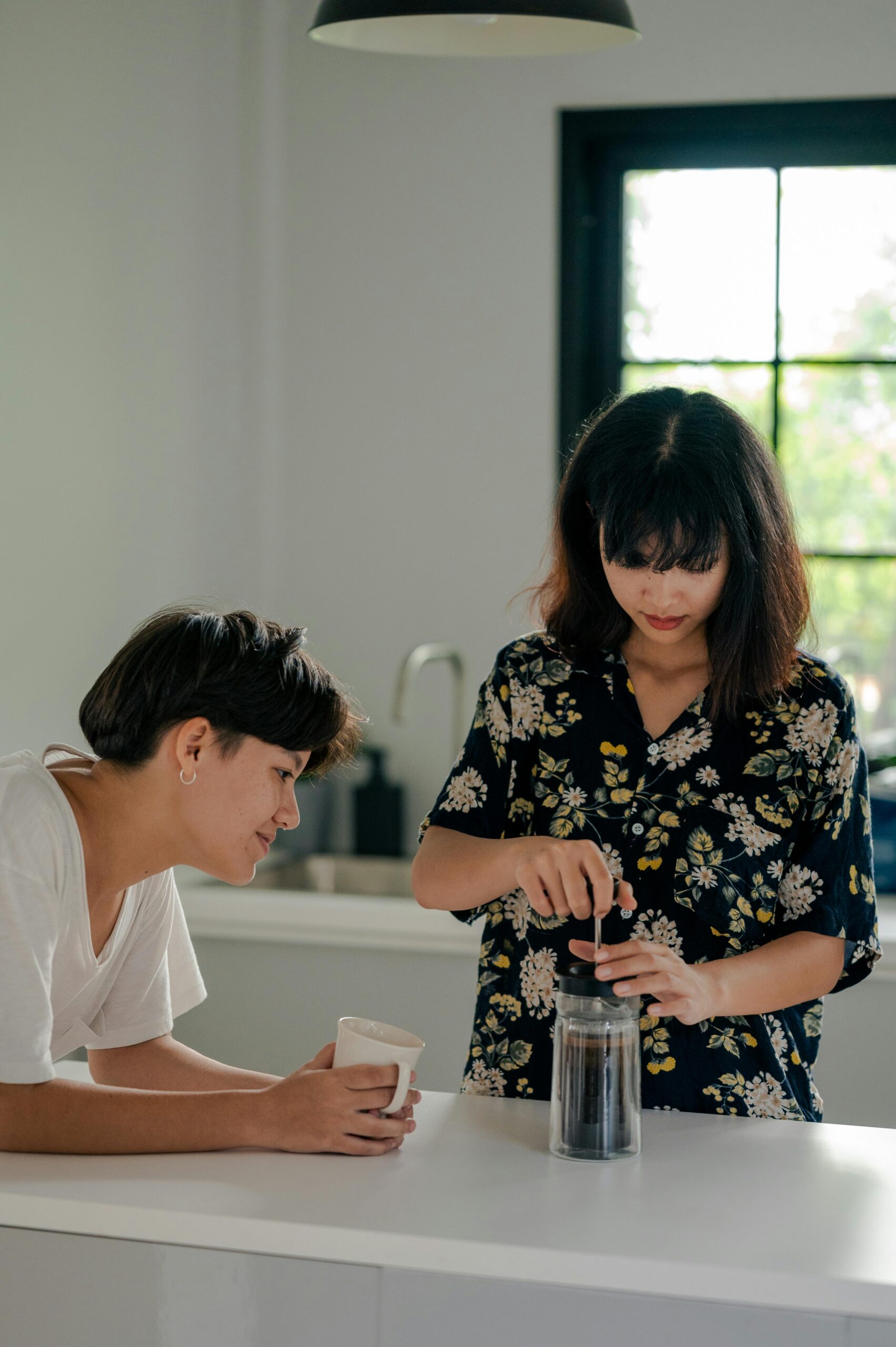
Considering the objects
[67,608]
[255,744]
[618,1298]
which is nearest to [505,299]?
[67,608]

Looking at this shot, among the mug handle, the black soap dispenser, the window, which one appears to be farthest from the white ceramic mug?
the window

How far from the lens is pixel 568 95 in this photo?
3117 millimetres

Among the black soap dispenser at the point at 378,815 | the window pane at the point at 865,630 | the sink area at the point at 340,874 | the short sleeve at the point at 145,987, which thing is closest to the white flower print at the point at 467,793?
the short sleeve at the point at 145,987

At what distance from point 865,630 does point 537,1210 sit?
226 cm

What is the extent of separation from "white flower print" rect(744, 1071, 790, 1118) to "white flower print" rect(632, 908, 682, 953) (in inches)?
6.3

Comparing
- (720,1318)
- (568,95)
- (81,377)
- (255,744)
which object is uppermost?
(568,95)

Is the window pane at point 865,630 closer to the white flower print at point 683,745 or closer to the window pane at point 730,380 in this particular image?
the window pane at point 730,380

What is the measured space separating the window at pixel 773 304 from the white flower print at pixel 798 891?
5.66ft

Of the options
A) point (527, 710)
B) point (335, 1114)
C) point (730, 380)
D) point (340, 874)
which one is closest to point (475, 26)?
point (527, 710)

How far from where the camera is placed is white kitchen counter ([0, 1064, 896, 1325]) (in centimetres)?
107

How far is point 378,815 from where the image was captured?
326 cm

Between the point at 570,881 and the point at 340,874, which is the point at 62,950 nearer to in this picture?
the point at 570,881

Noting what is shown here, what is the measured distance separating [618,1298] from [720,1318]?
0.08 metres

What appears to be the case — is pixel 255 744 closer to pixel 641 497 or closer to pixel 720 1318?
pixel 641 497
